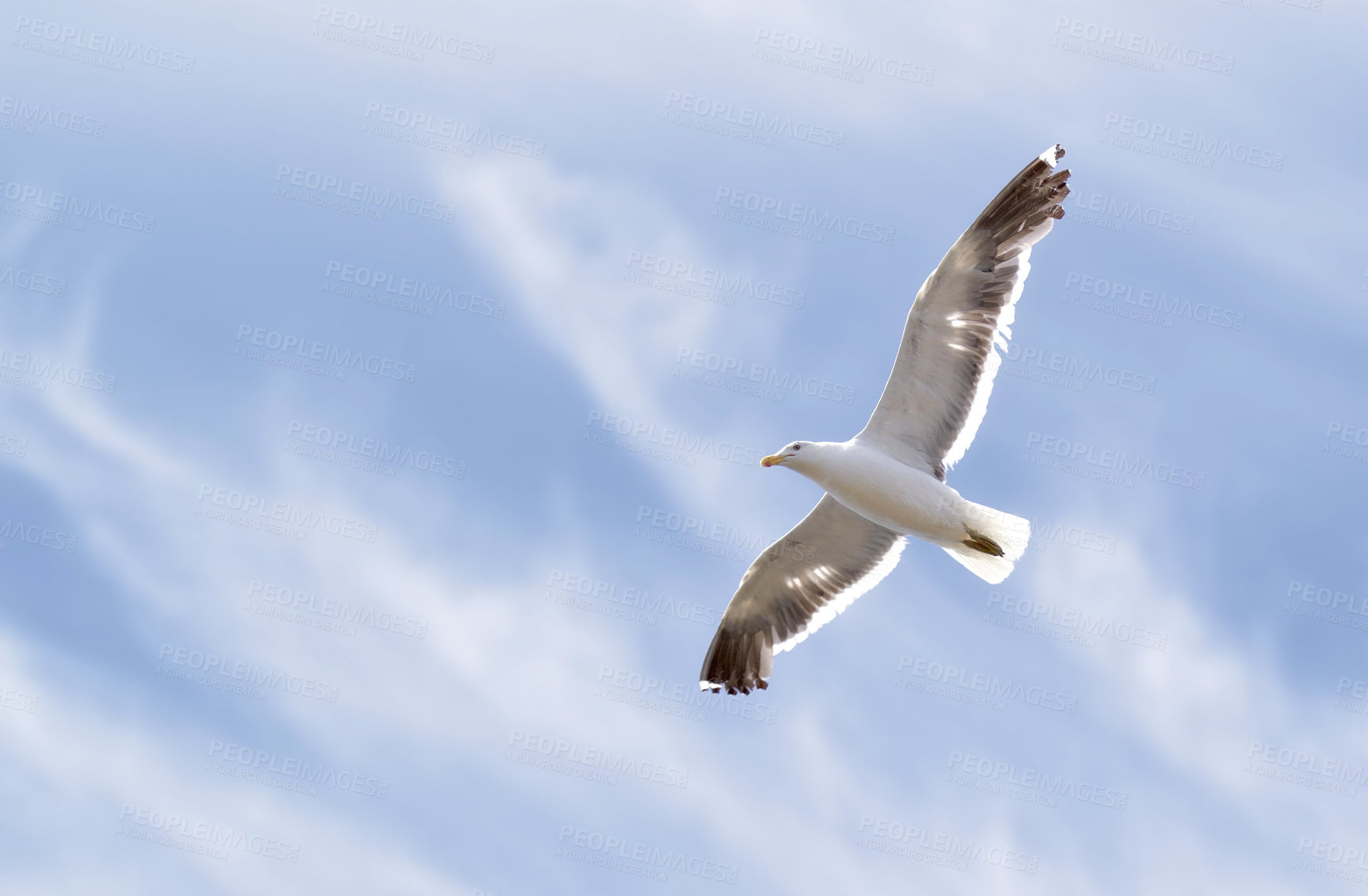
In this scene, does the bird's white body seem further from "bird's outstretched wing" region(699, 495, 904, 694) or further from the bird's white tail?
"bird's outstretched wing" region(699, 495, 904, 694)

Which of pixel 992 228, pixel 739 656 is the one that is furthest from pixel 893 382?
pixel 739 656

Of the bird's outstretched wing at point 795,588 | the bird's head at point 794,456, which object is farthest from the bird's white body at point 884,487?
the bird's outstretched wing at point 795,588

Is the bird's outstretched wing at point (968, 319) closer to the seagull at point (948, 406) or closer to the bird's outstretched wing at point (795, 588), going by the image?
the seagull at point (948, 406)

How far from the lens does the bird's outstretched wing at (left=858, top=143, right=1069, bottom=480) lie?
1218 centimetres

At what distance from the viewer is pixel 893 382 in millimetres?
12719

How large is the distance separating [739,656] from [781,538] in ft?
4.76

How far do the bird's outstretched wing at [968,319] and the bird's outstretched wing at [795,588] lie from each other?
54.5 inches

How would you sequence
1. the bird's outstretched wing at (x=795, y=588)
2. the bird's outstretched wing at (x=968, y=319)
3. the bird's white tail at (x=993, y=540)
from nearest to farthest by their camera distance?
the bird's outstretched wing at (x=968, y=319)
the bird's white tail at (x=993, y=540)
the bird's outstretched wing at (x=795, y=588)

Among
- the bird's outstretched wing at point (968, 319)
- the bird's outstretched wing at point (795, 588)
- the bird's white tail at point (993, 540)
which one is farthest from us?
the bird's outstretched wing at point (795, 588)

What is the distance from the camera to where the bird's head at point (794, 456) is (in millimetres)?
12727

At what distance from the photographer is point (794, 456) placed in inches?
504

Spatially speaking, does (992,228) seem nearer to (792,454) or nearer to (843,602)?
(792,454)

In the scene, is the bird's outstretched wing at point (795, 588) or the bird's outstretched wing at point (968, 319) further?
the bird's outstretched wing at point (795, 588)

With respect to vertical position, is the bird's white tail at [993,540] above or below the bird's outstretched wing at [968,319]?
below
